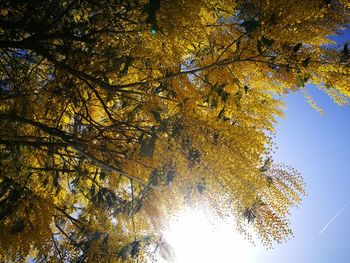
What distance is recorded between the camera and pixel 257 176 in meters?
3.72

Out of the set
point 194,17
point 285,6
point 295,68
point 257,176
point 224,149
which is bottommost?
point 257,176

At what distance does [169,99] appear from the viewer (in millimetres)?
3990

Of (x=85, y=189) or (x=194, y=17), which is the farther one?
(x=85, y=189)

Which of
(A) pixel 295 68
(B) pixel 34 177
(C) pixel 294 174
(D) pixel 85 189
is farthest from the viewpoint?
(D) pixel 85 189

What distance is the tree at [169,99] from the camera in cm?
372

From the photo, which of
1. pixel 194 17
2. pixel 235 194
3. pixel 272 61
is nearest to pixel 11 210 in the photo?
pixel 235 194

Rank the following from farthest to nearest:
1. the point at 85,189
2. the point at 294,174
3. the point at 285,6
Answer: the point at 85,189
the point at 294,174
the point at 285,6

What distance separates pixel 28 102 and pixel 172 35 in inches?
122

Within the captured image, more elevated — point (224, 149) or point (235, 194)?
point (224, 149)

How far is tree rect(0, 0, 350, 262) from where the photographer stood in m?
3.72

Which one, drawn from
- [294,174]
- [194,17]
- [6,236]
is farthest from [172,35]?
[6,236]

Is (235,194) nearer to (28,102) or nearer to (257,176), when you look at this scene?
(257,176)

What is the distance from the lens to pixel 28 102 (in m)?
5.53

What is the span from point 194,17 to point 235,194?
2.14 metres
